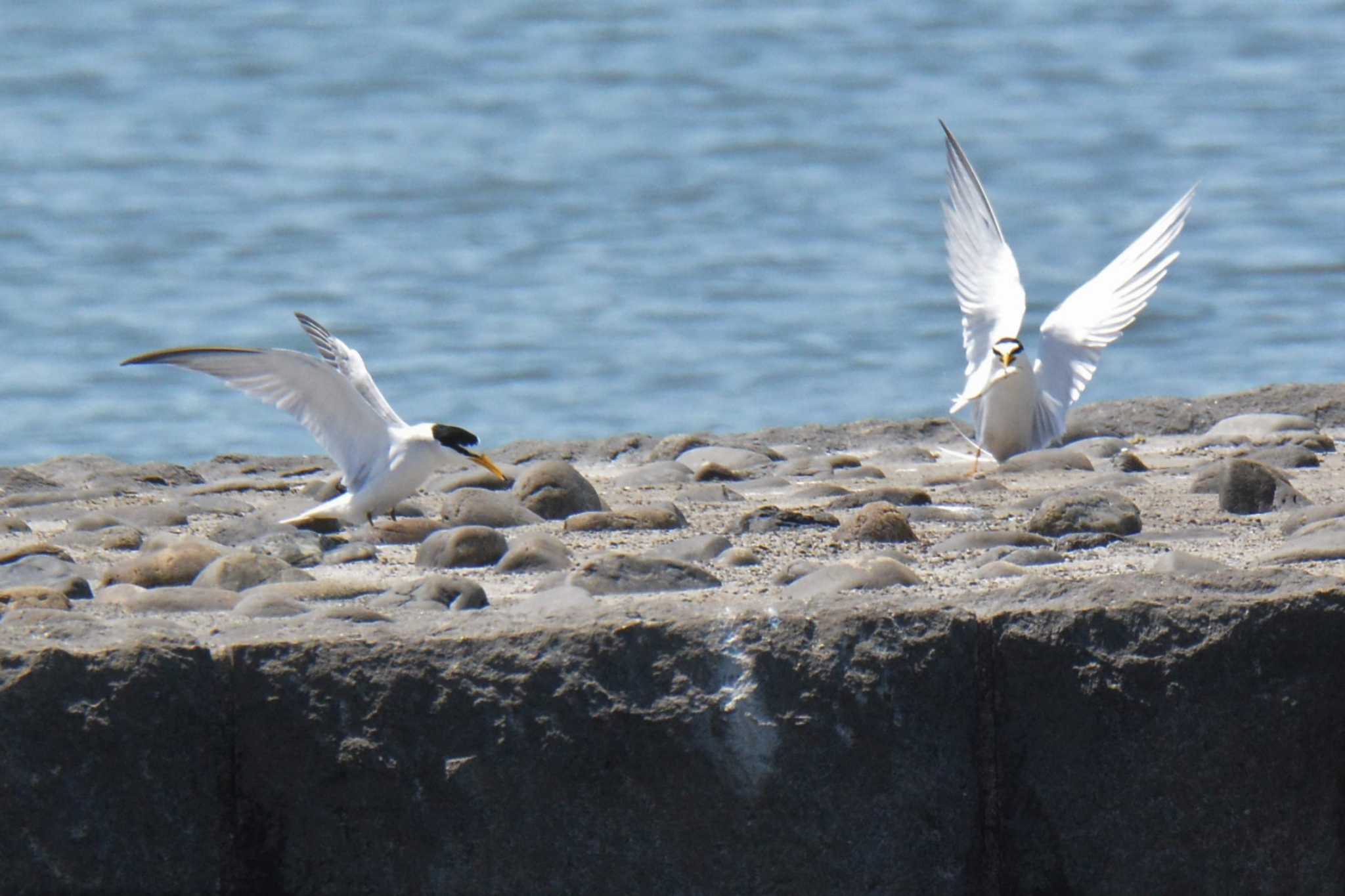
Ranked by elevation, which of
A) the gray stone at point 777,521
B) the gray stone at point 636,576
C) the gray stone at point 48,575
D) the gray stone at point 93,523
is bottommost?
the gray stone at point 93,523

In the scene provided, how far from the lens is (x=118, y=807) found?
2920 mm

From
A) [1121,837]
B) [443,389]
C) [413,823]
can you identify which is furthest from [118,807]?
[443,389]

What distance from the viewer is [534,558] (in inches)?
153

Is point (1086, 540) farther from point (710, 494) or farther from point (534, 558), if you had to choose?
point (710, 494)

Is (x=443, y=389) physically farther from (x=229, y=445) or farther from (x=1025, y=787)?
(x=1025, y=787)

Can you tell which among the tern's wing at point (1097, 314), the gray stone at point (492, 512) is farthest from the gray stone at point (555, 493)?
the tern's wing at point (1097, 314)

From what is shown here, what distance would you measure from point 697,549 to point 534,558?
326mm

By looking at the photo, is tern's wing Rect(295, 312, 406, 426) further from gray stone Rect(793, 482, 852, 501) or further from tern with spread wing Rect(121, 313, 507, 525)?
gray stone Rect(793, 482, 852, 501)

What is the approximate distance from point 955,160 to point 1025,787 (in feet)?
17.9

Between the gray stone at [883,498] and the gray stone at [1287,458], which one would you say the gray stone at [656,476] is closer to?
the gray stone at [883,498]

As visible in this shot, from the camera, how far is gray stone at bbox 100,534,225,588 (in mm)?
3826

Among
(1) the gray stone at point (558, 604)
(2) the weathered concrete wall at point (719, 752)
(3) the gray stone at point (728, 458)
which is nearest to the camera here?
(2) the weathered concrete wall at point (719, 752)

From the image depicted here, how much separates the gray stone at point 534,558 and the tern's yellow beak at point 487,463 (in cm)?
155

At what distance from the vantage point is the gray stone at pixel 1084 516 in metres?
4.10
